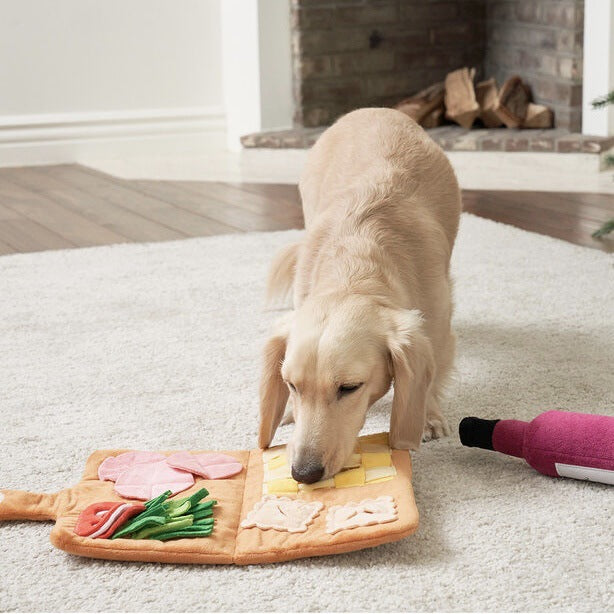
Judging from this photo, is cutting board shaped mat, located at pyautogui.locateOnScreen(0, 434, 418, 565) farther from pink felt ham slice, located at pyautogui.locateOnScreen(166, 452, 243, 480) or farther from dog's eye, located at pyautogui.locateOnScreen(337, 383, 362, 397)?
dog's eye, located at pyautogui.locateOnScreen(337, 383, 362, 397)

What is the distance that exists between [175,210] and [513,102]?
73.9 inches

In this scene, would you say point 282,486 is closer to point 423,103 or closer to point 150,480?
point 150,480

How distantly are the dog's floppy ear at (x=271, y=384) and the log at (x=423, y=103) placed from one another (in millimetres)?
3420

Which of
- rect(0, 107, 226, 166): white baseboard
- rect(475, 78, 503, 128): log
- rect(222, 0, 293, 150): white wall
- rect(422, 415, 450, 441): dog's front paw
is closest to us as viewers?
rect(422, 415, 450, 441): dog's front paw

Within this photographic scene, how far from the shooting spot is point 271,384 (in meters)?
1.74

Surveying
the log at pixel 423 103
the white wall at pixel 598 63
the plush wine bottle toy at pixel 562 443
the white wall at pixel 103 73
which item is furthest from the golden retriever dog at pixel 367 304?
the white wall at pixel 103 73

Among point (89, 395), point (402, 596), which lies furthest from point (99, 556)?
point (89, 395)

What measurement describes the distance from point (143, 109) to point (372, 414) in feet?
12.8

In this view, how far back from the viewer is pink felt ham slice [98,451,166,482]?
1631 mm

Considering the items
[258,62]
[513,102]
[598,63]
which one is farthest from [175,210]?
[598,63]

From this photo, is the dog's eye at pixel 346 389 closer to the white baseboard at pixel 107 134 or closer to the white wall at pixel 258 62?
the white wall at pixel 258 62

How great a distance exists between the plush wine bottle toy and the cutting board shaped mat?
190 mm

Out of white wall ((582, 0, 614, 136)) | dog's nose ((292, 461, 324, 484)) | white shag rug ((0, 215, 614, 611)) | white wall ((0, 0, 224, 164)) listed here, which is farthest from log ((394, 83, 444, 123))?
dog's nose ((292, 461, 324, 484))

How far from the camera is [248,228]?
3.71 m
